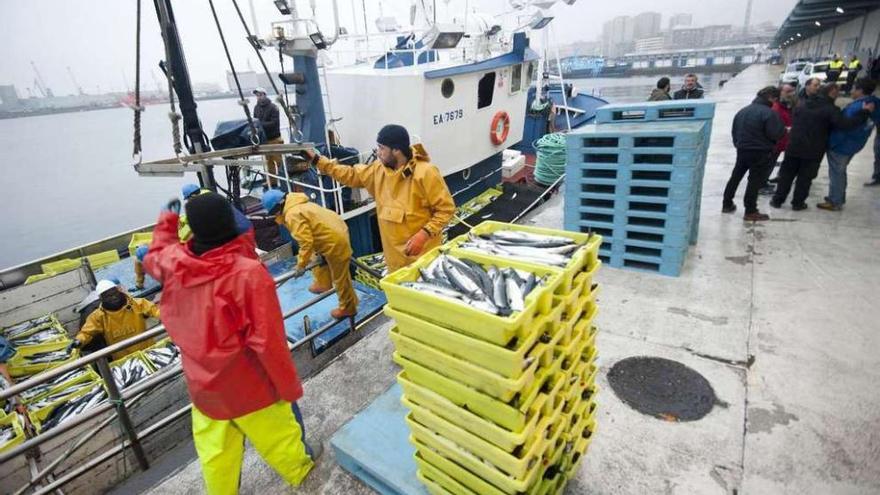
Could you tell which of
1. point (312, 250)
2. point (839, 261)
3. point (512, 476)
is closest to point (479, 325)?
point (512, 476)

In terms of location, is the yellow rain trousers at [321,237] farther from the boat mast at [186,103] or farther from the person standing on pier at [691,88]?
the person standing on pier at [691,88]

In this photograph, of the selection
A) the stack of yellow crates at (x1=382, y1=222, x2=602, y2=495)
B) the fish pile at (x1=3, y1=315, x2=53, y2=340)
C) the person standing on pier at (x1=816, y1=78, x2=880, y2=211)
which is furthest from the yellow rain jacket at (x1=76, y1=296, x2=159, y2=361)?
the person standing on pier at (x1=816, y1=78, x2=880, y2=211)

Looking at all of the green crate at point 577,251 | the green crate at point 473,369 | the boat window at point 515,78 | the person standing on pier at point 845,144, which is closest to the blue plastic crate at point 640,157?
the green crate at point 577,251

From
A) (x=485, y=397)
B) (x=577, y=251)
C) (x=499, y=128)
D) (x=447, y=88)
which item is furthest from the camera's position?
(x=499, y=128)

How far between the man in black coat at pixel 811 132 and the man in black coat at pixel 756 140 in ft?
1.19

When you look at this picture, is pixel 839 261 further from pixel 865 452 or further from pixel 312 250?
pixel 312 250

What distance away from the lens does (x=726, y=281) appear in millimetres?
3982

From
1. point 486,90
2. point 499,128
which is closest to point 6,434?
point 486,90

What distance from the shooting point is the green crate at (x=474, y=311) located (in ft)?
4.56

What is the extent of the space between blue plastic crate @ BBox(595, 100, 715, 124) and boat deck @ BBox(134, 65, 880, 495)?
58.9 inches

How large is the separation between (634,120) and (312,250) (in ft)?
11.8

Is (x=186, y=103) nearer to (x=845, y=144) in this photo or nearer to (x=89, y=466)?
(x=89, y=466)

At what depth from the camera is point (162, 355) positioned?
15.3ft

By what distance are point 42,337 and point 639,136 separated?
7208 mm
